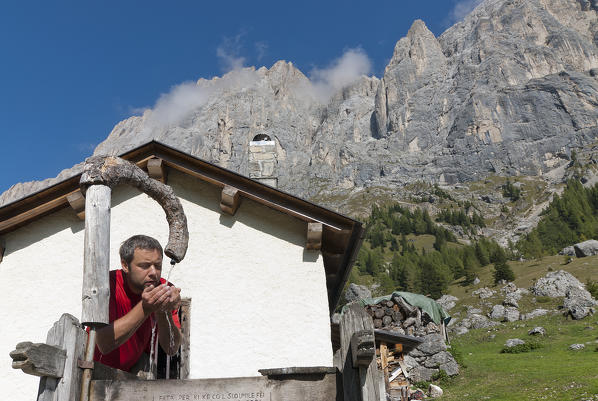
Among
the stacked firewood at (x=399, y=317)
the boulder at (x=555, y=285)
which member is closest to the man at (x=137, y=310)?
the stacked firewood at (x=399, y=317)

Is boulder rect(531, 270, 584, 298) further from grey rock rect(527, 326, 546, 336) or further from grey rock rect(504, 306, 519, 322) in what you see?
grey rock rect(527, 326, 546, 336)

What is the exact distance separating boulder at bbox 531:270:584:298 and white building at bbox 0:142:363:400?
124 feet

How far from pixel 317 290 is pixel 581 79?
186 meters

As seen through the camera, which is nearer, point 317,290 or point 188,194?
point 317,290

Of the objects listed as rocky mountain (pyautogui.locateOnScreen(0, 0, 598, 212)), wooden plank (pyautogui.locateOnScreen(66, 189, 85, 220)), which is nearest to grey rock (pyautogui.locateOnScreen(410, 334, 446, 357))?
wooden plank (pyautogui.locateOnScreen(66, 189, 85, 220))

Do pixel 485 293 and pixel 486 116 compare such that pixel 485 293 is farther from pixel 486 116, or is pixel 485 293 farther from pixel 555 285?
pixel 486 116

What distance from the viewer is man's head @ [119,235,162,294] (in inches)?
157

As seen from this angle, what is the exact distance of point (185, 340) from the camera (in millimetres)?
8219

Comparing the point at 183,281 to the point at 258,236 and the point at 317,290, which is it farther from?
the point at 317,290

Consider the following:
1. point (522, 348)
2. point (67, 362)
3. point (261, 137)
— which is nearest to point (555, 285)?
point (522, 348)

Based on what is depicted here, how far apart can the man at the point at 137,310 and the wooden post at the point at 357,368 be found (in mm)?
1369

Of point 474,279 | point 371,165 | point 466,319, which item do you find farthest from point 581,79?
point 466,319

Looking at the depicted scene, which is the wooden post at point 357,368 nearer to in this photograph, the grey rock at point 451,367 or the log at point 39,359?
the log at point 39,359

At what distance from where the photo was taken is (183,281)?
8727mm
